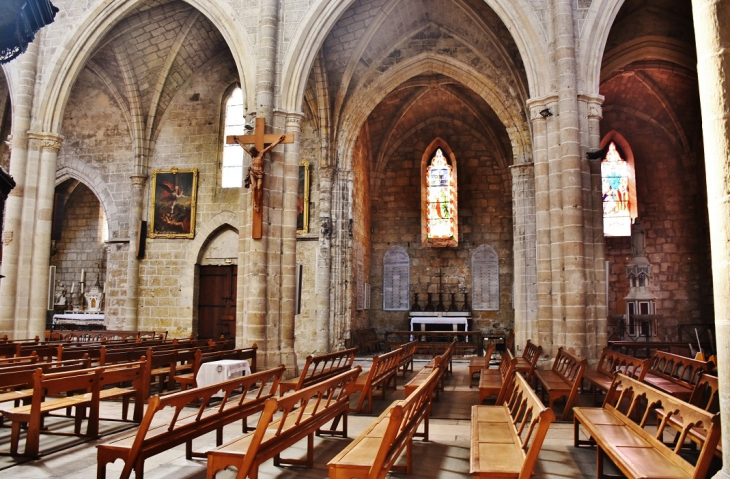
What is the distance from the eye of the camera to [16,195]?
12688mm

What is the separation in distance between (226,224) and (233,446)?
1346 cm

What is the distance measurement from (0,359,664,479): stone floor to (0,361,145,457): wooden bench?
16 centimetres

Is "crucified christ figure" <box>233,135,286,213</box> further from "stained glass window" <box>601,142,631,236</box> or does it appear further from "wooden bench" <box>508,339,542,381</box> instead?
"stained glass window" <box>601,142,631,236</box>

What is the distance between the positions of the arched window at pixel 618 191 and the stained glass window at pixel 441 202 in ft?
16.0

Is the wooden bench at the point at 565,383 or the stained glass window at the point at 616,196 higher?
the stained glass window at the point at 616,196

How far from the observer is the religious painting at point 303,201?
1639 centimetres

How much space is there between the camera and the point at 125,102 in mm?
17016

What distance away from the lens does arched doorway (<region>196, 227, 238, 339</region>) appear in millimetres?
16781

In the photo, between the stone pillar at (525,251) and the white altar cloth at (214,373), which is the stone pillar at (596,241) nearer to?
the stone pillar at (525,251)

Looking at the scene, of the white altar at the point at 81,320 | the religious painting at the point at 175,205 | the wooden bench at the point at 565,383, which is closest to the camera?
the wooden bench at the point at 565,383

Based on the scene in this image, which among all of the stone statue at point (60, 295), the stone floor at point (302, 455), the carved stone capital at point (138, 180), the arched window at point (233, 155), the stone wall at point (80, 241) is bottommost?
the stone floor at point (302, 455)

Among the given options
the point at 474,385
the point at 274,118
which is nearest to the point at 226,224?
the point at 274,118

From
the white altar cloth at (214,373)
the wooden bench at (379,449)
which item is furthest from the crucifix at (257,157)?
the wooden bench at (379,449)

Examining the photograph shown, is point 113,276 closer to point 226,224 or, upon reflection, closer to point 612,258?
point 226,224
